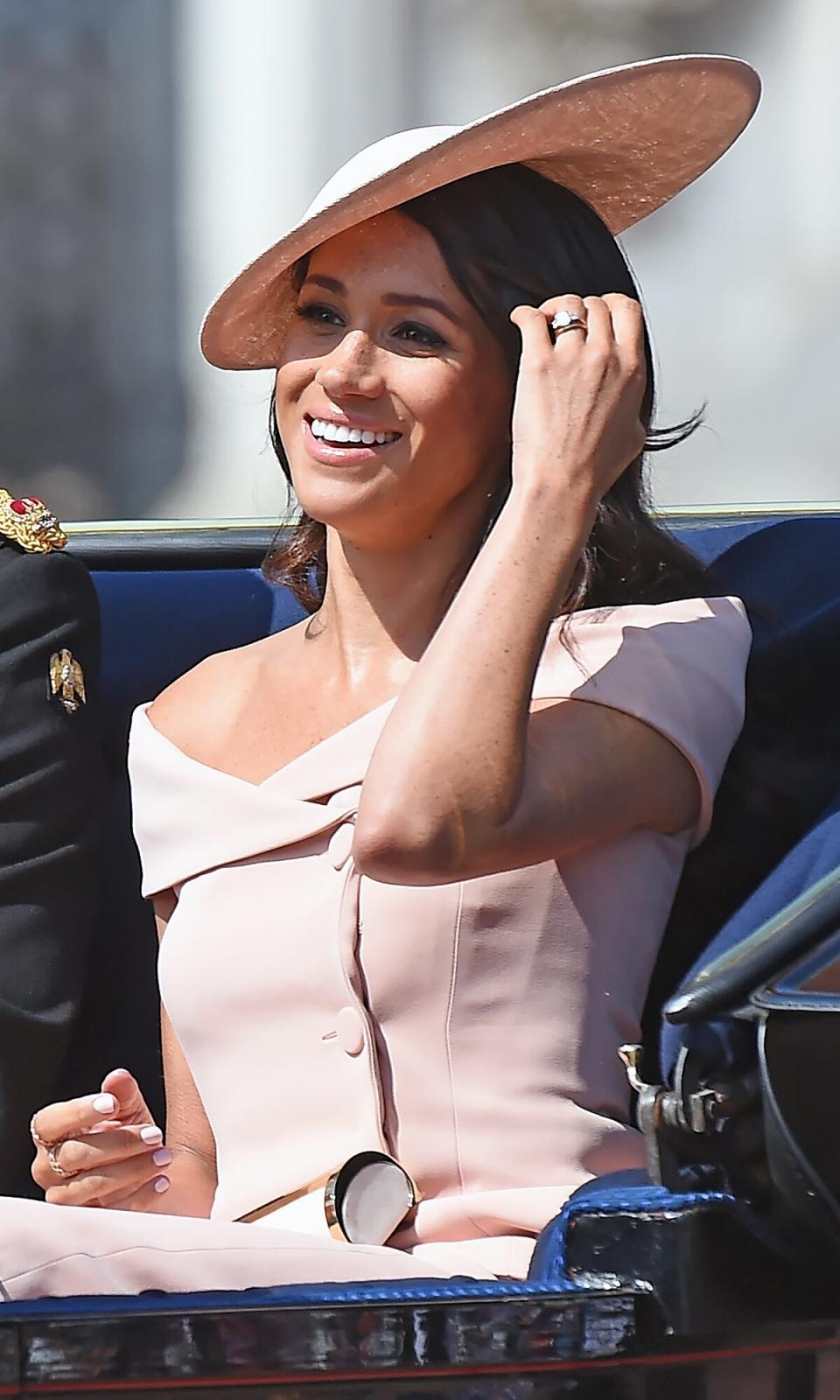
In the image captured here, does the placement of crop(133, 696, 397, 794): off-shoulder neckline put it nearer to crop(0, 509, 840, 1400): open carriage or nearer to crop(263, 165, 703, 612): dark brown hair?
crop(263, 165, 703, 612): dark brown hair

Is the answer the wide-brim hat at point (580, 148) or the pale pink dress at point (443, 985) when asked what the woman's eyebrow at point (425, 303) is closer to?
the wide-brim hat at point (580, 148)

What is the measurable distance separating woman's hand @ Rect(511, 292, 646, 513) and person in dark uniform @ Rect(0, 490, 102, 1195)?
572mm

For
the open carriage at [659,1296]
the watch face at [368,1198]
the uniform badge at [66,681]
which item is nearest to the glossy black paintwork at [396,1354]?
the open carriage at [659,1296]

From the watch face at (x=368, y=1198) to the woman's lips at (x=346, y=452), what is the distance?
1.76 ft

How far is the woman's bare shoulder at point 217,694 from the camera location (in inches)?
81.1

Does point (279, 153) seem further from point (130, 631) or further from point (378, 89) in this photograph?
point (130, 631)

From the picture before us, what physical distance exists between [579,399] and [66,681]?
0.61 metres

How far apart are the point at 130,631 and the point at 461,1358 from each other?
1075 mm

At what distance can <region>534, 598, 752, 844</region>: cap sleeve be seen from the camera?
→ 1.82m

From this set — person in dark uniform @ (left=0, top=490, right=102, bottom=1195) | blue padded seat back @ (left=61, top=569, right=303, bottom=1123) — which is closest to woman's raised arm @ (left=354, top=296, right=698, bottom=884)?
person in dark uniform @ (left=0, top=490, right=102, bottom=1195)

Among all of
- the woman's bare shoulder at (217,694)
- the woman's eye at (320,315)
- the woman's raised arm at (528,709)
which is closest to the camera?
the woman's raised arm at (528,709)

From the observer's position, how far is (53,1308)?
4.67 feet

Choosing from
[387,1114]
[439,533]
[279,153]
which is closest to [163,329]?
[279,153]

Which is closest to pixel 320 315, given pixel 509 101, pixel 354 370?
pixel 354 370
